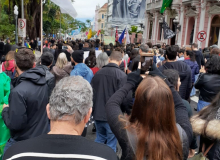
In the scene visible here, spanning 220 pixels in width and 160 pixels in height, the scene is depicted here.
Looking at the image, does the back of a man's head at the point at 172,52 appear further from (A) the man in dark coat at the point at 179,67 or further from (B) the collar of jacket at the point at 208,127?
(B) the collar of jacket at the point at 208,127

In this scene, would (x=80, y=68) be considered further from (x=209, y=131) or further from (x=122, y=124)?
(x=209, y=131)

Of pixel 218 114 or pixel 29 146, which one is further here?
pixel 218 114

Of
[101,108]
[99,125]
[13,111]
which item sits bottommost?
[99,125]

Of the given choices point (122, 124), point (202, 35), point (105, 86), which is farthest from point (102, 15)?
point (122, 124)

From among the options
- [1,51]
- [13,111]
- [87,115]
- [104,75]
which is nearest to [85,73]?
[104,75]

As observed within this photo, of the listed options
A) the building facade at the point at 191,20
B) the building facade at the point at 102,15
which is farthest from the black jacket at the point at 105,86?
the building facade at the point at 102,15

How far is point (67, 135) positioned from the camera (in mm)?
1474

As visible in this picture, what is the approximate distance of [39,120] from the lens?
2.98 metres

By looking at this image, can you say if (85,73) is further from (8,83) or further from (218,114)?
(218,114)

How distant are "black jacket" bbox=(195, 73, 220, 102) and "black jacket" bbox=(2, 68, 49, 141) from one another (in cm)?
255

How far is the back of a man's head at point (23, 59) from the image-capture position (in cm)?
306

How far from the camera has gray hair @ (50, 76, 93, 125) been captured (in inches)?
62.4

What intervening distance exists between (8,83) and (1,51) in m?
13.3

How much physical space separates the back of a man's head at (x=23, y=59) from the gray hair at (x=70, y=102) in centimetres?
156
